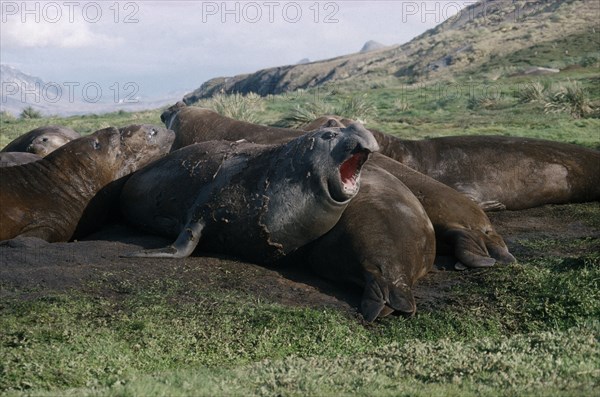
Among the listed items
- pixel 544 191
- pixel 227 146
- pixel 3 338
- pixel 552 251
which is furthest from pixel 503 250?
pixel 3 338

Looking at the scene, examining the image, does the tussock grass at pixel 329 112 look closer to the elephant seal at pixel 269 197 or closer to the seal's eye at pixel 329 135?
the elephant seal at pixel 269 197

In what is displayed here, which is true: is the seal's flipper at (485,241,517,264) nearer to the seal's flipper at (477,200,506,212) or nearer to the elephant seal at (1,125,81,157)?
the seal's flipper at (477,200,506,212)

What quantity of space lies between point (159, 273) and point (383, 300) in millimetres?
2077

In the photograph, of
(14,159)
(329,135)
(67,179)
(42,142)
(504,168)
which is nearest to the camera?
(329,135)

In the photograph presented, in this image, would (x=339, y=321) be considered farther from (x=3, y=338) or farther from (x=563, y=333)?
(x=3, y=338)

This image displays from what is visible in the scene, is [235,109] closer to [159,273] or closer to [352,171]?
[352,171]

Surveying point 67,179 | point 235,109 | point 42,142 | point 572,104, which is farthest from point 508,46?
point 67,179

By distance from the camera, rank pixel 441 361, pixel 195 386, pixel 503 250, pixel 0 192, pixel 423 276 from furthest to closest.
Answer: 1. pixel 0 192
2. pixel 503 250
3. pixel 423 276
4. pixel 441 361
5. pixel 195 386

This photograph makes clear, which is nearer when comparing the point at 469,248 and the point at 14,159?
the point at 469,248

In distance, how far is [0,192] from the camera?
9562 millimetres

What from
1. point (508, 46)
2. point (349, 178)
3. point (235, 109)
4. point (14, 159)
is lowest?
point (349, 178)

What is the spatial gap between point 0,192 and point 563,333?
6377mm

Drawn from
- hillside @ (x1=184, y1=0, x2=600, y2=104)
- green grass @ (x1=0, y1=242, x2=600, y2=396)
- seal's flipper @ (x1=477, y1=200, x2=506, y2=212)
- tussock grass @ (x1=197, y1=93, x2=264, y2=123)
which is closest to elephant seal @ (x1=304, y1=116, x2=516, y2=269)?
green grass @ (x1=0, y1=242, x2=600, y2=396)

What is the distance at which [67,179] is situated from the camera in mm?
10109
